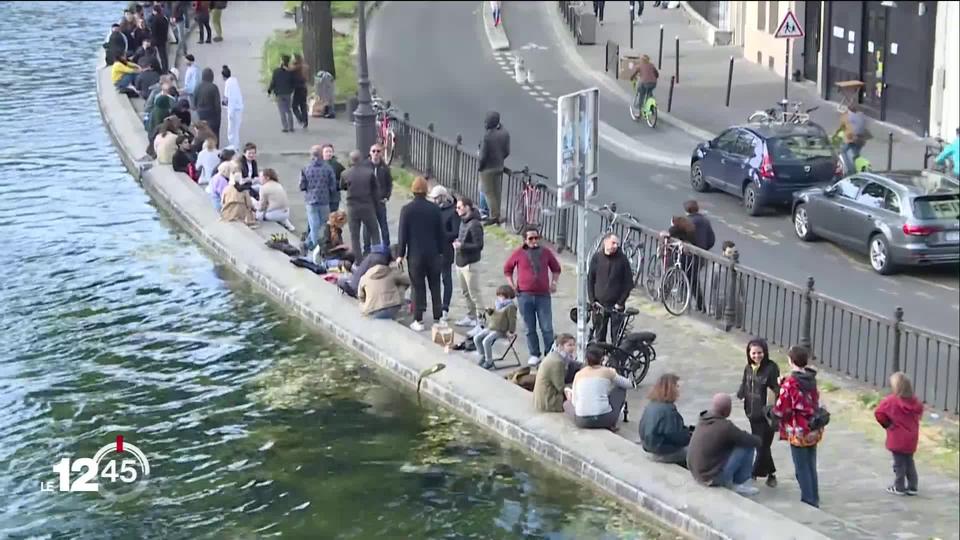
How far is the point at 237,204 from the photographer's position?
26.5 metres

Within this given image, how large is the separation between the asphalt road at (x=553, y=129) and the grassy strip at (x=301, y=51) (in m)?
0.86

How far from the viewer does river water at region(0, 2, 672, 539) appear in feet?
Result: 51.1

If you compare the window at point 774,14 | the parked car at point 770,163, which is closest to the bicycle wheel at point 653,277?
the parked car at point 770,163

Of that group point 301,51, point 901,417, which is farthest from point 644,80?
point 901,417

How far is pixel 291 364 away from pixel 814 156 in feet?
38.6

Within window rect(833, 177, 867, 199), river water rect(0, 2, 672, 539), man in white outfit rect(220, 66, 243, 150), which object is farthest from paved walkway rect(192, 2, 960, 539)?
window rect(833, 177, 867, 199)

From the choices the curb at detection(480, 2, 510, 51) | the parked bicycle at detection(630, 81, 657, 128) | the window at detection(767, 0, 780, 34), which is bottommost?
the parked bicycle at detection(630, 81, 657, 128)

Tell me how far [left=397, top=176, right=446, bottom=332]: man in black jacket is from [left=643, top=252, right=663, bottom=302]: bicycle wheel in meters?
3.20

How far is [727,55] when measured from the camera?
4819 centimetres

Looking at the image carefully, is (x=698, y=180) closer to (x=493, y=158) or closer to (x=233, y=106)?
(x=493, y=158)

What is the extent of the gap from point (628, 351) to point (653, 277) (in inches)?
164

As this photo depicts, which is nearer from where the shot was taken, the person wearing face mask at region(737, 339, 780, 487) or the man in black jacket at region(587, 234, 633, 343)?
the person wearing face mask at region(737, 339, 780, 487)

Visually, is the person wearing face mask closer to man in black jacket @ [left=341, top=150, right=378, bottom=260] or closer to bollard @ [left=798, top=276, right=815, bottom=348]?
bollard @ [left=798, top=276, right=815, bottom=348]

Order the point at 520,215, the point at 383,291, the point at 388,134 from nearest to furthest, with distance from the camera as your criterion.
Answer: the point at 383,291 → the point at 520,215 → the point at 388,134
